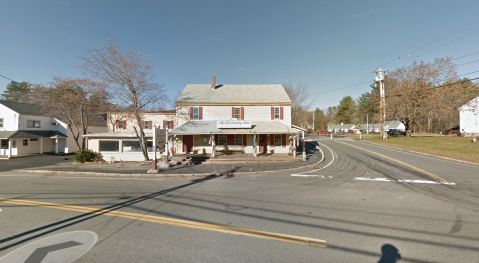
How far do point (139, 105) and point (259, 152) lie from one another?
→ 12.0m

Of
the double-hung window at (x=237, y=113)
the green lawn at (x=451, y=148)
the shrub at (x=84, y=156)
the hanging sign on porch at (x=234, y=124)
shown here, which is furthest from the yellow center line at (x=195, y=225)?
the green lawn at (x=451, y=148)

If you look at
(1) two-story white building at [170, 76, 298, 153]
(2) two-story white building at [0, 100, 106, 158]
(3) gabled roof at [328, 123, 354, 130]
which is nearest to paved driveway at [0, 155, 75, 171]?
(2) two-story white building at [0, 100, 106, 158]

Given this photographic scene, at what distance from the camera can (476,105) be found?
27.0 meters

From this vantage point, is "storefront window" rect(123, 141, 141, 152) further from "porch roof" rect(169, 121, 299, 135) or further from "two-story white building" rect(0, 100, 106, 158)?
"two-story white building" rect(0, 100, 106, 158)

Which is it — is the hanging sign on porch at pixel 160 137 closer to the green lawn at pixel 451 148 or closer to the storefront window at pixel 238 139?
the storefront window at pixel 238 139

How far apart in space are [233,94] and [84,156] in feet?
52.8

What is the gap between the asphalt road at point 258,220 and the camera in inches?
128

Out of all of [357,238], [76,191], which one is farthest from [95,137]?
[357,238]

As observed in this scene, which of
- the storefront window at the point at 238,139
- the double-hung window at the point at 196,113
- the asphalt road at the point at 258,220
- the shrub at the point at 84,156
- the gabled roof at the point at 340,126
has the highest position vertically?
the gabled roof at the point at 340,126

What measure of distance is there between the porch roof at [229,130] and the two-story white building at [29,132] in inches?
834

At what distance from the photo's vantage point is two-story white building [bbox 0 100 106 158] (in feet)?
72.1

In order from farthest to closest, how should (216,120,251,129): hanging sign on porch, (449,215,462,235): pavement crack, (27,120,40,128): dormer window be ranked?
(27,120,40,128): dormer window, (216,120,251,129): hanging sign on porch, (449,215,462,235): pavement crack

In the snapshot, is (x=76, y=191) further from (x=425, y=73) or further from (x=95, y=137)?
(x=425, y=73)

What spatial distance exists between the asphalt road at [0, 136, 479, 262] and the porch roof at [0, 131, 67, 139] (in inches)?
869
